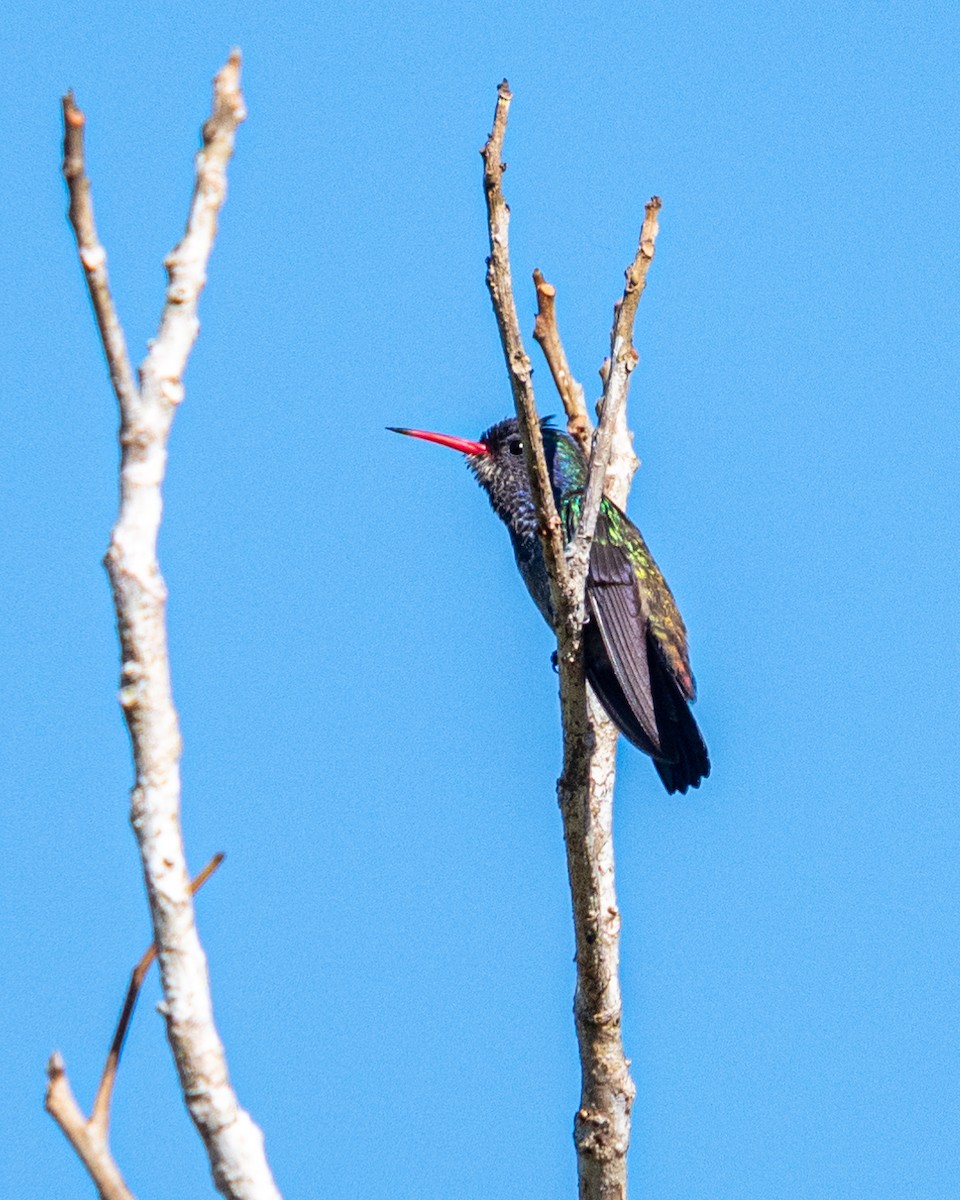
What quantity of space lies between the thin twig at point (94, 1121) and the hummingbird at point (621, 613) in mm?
3814

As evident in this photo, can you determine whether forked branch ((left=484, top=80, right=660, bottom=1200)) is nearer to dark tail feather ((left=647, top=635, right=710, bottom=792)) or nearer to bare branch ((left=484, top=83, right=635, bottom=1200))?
bare branch ((left=484, top=83, right=635, bottom=1200))

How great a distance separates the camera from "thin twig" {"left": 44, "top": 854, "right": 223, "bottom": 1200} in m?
2.79

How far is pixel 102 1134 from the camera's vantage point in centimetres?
288

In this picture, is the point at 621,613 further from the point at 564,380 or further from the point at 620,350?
the point at 620,350

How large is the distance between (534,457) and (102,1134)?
2.35 metres

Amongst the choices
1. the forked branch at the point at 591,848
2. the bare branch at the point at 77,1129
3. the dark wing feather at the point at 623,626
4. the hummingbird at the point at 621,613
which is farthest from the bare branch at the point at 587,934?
the bare branch at the point at 77,1129

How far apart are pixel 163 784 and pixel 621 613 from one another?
4.53 metres

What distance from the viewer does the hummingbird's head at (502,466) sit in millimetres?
8141

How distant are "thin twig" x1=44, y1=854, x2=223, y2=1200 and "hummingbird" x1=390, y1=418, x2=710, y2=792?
381 centimetres

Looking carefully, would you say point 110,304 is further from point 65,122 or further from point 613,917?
point 613,917

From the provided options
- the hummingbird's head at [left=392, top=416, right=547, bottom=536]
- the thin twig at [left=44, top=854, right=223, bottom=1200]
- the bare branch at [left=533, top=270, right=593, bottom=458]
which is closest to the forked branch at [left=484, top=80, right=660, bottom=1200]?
the bare branch at [left=533, top=270, right=593, bottom=458]

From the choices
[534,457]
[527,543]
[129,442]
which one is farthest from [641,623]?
[129,442]

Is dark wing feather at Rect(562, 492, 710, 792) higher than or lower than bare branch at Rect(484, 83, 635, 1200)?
higher

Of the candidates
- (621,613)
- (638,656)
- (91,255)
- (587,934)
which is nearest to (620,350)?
(587,934)
